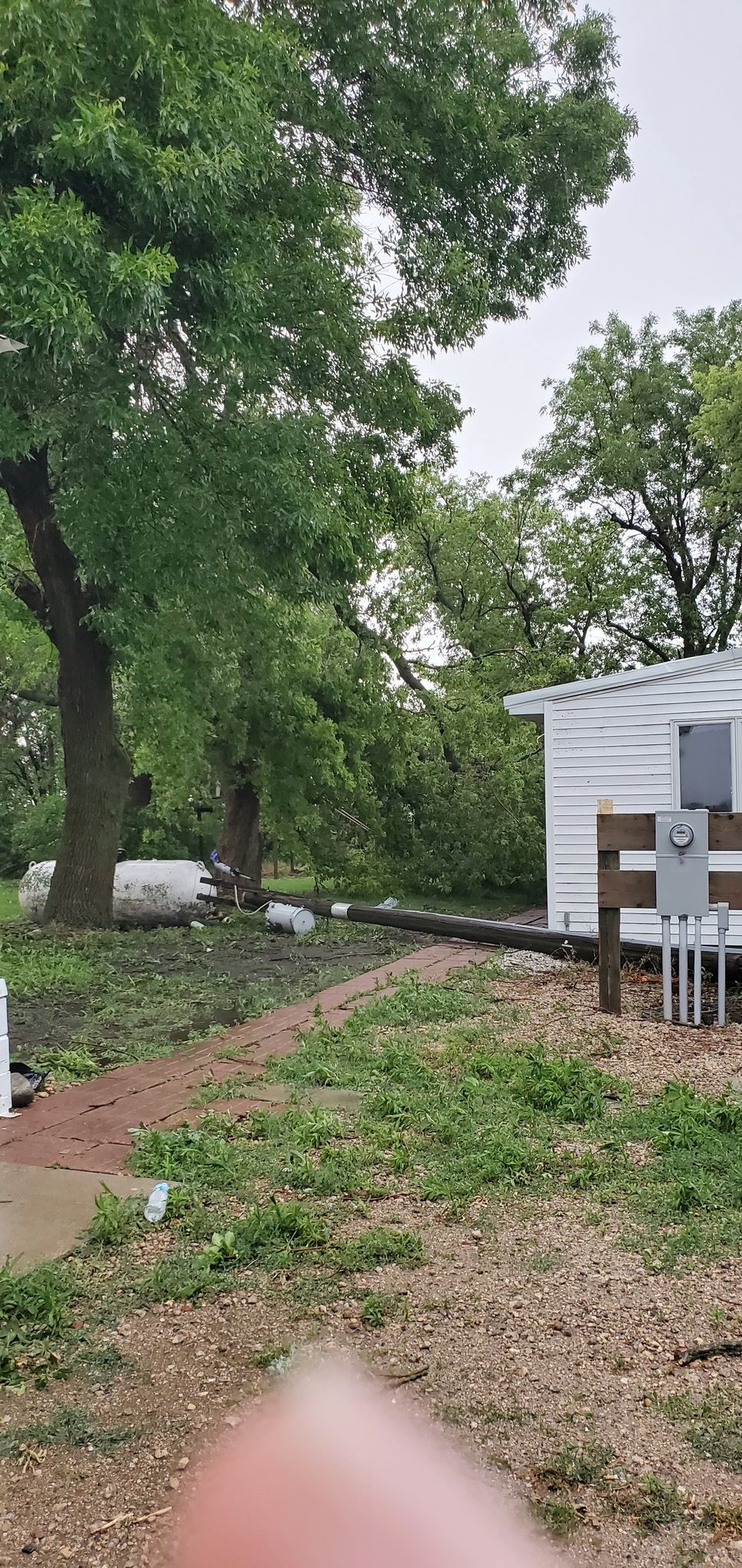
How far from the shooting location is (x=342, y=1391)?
86.4 inches

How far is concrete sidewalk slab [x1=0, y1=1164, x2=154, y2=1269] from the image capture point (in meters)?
2.88

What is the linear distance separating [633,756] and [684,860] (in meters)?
3.28

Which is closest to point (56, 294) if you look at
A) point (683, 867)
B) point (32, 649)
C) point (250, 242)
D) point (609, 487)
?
point (250, 242)

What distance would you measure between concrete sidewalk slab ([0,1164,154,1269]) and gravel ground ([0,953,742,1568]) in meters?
0.30

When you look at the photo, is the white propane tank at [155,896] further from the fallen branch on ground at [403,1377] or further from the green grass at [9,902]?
the fallen branch on ground at [403,1377]

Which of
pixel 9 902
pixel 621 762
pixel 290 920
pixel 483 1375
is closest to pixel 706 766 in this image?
pixel 621 762

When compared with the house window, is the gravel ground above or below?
below

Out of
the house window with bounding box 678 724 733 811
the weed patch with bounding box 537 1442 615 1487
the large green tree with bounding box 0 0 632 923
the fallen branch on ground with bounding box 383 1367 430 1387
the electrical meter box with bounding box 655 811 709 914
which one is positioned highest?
the large green tree with bounding box 0 0 632 923

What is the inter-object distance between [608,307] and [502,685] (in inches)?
390

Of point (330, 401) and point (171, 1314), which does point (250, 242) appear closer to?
point (330, 401)

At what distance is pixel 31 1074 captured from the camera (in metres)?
4.64

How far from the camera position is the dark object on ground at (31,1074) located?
4582mm

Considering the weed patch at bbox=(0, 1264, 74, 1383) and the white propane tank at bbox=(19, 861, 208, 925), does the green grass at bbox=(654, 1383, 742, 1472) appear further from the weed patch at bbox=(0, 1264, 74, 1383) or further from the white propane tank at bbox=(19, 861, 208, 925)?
the white propane tank at bbox=(19, 861, 208, 925)

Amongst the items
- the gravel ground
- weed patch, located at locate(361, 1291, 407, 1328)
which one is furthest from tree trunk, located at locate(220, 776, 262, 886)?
weed patch, located at locate(361, 1291, 407, 1328)
